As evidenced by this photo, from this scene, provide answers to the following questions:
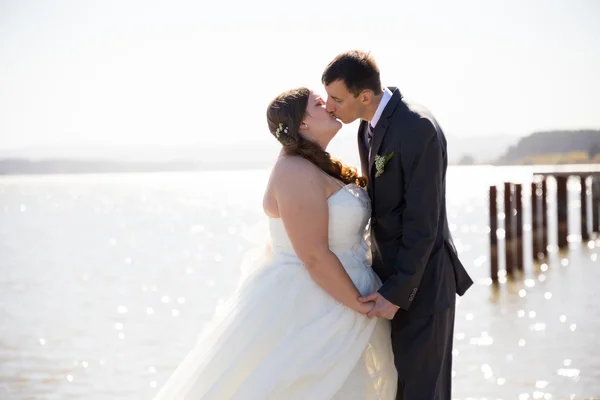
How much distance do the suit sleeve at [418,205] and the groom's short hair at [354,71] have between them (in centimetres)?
40

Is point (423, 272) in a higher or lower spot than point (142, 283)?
higher

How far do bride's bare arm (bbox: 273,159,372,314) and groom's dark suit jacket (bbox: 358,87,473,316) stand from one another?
9.4 inches

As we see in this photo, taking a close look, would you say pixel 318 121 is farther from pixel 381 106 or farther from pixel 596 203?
pixel 596 203

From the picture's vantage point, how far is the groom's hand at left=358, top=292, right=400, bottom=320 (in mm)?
4148

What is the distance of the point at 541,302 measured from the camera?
13.4m

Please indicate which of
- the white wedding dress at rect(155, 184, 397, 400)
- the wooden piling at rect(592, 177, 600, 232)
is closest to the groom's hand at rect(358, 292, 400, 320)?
the white wedding dress at rect(155, 184, 397, 400)

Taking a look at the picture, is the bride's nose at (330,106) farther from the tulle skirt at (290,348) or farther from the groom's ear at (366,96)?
the tulle skirt at (290,348)

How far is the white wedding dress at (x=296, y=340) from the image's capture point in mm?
4109

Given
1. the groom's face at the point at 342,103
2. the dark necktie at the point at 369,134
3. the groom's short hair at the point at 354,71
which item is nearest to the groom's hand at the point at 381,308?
the dark necktie at the point at 369,134

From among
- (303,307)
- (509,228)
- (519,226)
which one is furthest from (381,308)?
(519,226)

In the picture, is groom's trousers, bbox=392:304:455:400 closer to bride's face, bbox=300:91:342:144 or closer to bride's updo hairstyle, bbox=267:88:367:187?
bride's updo hairstyle, bbox=267:88:367:187

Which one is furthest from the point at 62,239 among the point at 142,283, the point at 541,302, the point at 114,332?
the point at 541,302

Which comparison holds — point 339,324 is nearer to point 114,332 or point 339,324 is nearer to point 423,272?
point 423,272

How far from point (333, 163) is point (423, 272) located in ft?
2.79
